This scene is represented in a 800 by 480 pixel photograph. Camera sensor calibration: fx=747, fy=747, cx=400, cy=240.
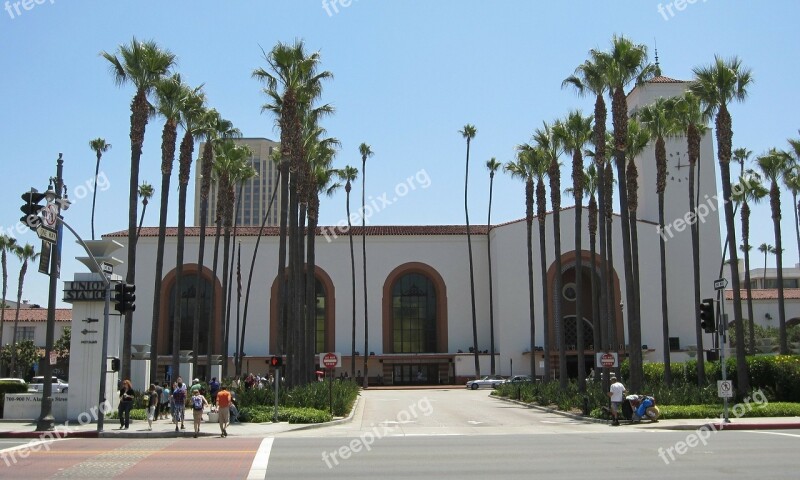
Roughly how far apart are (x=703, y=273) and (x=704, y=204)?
19.3ft

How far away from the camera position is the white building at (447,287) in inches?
2427

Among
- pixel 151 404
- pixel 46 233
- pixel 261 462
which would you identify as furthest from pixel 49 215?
pixel 261 462

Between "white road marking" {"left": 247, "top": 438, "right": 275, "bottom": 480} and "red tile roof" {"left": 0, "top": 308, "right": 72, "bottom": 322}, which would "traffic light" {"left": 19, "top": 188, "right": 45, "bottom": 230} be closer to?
"white road marking" {"left": 247, "top": 438, "right": 275, "bottom": 480}

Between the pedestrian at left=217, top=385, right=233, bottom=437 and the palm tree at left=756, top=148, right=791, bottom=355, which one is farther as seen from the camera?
the palm tree at left=756, top=148, right=791, bottom=355

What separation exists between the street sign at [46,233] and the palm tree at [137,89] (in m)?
8.83

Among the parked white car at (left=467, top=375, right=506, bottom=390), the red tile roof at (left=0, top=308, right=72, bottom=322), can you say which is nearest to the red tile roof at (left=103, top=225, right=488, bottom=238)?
the red tile roof at (left=0, top=308, right=72, bottom=322)

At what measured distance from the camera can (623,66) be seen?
31.3 meters

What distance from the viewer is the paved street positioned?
13805 mm

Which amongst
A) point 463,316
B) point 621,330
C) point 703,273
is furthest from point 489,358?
point 703,273

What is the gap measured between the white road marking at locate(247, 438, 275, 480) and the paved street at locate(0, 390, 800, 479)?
22 millimetres

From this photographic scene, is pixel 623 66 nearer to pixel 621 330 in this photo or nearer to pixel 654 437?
pixel 654 437

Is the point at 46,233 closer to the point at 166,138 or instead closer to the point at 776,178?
the point at 166,138

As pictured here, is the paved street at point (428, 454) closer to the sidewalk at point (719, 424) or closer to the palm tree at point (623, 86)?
the sidewalk at point (719, 424)

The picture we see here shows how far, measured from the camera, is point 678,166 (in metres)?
61.7
